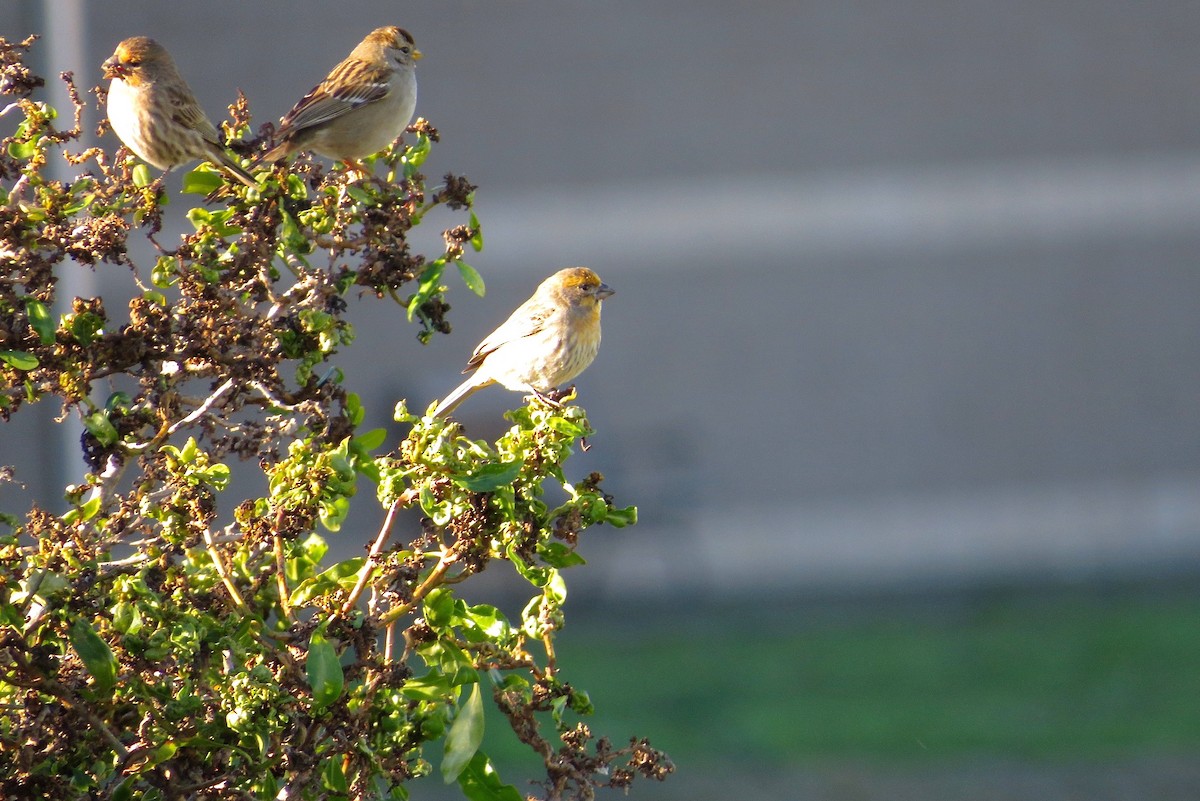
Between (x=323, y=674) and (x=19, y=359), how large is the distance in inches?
32.3

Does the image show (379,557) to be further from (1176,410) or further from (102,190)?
(1176,410)

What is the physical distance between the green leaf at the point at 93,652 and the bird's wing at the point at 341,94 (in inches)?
87.3

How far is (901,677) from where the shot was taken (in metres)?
12.0

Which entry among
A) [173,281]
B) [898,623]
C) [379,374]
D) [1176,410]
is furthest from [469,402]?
[173,281]

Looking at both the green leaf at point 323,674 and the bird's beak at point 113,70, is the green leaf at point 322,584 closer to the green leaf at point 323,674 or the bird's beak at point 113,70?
the green leaf at point 323,674

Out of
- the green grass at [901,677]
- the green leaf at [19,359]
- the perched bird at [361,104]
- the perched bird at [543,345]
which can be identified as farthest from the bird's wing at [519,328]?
the green grass at [901,677]

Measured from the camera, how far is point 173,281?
3057 millimetres

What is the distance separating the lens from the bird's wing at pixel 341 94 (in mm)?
4871

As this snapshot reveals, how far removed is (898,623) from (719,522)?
10.9 ft

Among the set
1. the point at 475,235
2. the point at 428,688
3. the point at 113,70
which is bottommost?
the point at 428,688

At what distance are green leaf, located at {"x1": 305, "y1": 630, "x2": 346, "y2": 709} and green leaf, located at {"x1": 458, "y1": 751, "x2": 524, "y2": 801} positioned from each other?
46cm

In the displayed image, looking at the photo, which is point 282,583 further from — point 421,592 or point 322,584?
point 421,592

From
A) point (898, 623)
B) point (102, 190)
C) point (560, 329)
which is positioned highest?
point (898, 623)

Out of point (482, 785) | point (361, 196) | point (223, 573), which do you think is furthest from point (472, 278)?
point (482, 785)
